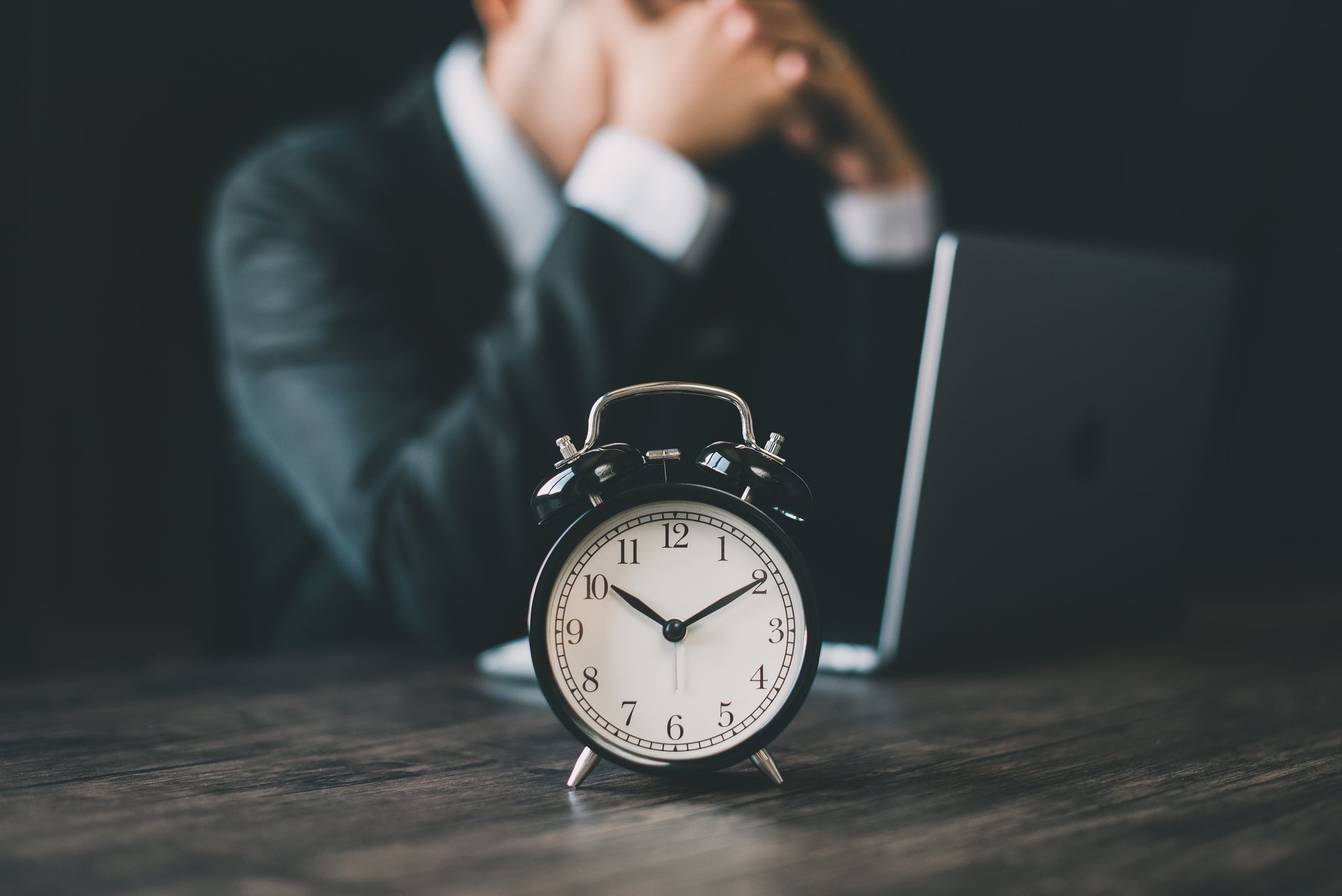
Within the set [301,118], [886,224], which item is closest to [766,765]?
[886,224]

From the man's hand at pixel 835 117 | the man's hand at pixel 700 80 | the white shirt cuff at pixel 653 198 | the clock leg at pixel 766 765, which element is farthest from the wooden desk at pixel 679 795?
the man's hand at pixel 835 117

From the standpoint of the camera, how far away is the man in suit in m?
1.37

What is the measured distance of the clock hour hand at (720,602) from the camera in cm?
76

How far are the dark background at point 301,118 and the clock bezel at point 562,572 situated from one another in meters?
1.39

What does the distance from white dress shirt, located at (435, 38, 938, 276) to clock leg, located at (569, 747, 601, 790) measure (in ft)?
2.66

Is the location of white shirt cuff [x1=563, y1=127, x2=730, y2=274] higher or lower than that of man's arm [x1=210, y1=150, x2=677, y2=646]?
higher

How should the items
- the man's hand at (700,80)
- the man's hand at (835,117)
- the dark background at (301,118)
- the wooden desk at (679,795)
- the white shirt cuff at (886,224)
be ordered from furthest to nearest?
the dark background at (301,118)
the white shirt cuff at (886,224)
the man's hand at (835,117)
the man's hand at (700,80)
the wooden desk at (679,795)

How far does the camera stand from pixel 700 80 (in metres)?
1.54

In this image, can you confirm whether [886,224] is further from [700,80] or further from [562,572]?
[562,572]

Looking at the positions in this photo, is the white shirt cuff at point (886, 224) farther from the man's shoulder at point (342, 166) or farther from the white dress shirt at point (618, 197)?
the man's shoulder at point (342, 166)

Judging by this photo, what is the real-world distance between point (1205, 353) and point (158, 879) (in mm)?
1335

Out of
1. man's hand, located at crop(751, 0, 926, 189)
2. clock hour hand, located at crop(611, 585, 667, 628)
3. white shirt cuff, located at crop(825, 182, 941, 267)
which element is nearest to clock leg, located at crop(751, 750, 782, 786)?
clock hour hand, located at crop(611, 585, 667, 628)

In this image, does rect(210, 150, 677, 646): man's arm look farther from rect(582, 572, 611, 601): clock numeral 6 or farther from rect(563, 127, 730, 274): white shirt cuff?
rect(582, 572, 611, 601): clock numeral 6

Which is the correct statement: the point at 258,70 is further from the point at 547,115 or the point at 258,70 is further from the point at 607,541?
the point at 607,541
